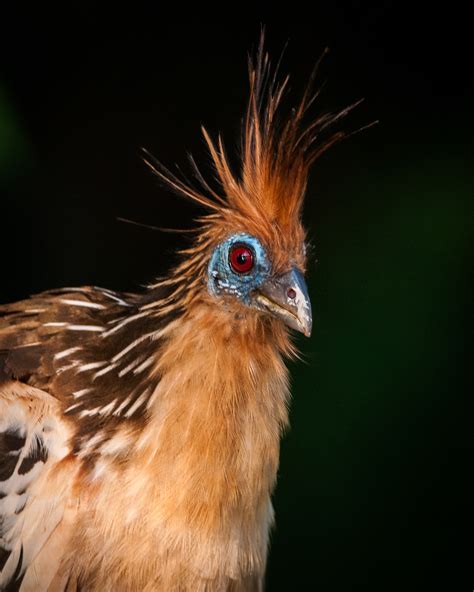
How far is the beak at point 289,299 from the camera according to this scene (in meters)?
1.62

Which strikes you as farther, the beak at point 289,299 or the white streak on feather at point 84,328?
the white streak on feather at point 84,328

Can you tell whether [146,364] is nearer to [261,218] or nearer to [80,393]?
[80,393]

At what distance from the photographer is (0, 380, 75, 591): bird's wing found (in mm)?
1650

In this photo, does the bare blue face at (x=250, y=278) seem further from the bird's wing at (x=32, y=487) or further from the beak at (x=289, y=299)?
the bird's wing at (x=32, y=487)

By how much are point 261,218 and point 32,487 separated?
72 cm

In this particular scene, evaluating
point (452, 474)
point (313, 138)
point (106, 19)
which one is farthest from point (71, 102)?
point (452, 474)

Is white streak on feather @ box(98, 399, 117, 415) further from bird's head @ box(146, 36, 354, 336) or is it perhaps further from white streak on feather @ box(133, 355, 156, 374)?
bird's head @ box(146, 36, 354, 336)

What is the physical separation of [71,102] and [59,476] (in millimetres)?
1545

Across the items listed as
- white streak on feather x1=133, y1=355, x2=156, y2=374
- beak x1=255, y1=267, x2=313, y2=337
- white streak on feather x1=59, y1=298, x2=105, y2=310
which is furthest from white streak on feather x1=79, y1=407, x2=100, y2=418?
beak x1=255, y1=267, x2=313, y2=337

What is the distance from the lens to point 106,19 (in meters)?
2.75

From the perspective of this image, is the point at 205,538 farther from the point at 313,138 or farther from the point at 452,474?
the point at 452,474

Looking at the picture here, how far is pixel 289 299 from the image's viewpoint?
165cm

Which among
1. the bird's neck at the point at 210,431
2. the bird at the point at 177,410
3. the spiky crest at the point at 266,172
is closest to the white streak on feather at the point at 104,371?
the bird at the point at 177,410

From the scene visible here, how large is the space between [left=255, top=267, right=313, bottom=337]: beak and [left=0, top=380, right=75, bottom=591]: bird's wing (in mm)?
487
